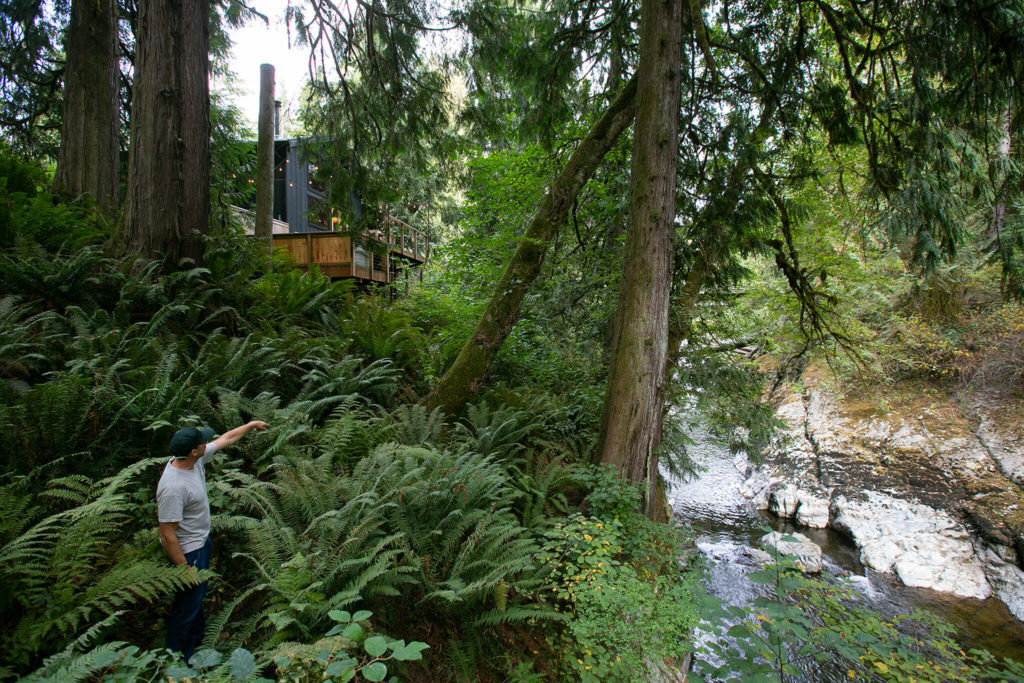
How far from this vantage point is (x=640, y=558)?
143 inches

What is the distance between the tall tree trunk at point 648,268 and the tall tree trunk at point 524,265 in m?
0.69

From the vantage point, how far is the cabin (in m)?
6.79

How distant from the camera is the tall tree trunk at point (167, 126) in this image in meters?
5.23

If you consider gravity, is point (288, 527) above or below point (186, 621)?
above

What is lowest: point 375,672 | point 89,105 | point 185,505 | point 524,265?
point 375,672

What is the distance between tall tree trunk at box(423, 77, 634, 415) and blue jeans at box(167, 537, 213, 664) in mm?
2843

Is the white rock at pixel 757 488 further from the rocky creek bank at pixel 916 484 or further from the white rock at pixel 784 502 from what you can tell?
the white rock at pixel 784 502

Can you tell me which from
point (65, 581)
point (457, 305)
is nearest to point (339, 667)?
point (65, 581)

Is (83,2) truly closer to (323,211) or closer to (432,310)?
(323,211)

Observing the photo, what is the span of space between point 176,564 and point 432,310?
658 centimetres

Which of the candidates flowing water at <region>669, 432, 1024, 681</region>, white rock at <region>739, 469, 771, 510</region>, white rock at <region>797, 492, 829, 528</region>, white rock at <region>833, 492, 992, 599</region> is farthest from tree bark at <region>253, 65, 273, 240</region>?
white rock at <region>833, 492, 992, 599</region>

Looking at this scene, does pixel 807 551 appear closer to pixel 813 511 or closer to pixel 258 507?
pixel 813 511

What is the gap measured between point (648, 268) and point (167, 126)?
5543mm

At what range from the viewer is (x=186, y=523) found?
2.71 meters
